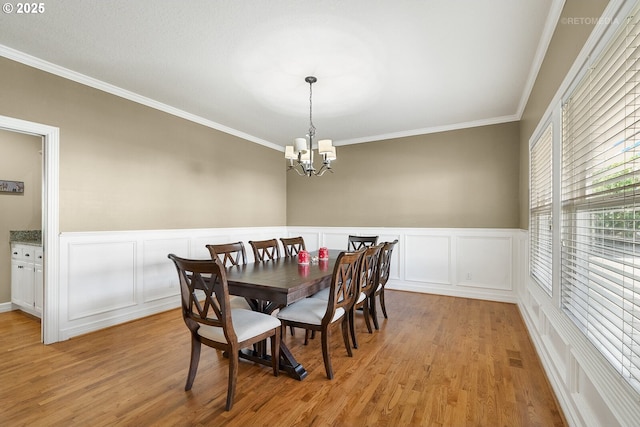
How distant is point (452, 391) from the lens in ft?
6.82

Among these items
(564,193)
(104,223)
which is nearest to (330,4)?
(564,193)

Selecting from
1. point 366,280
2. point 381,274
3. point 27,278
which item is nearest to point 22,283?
point 27,278

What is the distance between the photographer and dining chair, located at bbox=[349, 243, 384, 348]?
8.85 feet

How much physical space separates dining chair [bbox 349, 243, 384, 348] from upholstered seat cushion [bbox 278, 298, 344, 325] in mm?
323

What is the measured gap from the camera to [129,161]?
3.51 m

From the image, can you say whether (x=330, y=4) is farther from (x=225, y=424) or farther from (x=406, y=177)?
(x=406, y=177)

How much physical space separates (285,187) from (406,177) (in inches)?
95.3

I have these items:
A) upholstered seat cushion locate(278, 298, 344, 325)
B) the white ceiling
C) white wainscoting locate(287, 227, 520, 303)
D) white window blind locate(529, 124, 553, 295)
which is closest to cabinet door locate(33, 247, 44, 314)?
the white ceiling

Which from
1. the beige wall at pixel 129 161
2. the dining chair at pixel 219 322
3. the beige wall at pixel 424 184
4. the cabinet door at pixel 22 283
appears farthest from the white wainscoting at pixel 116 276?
the beige wall at pixel 424 184

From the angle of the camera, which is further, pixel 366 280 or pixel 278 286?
pixel 366 280

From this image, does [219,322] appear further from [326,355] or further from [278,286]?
[326,355]

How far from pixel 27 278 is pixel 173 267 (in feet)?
5.30

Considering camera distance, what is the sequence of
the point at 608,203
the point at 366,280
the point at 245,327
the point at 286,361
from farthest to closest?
the point at 366,280 → the point at 286,361 → the point at 245,327 → the point at 608,203

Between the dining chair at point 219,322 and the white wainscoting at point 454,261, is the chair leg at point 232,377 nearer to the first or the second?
the dining chair at point 219,322
